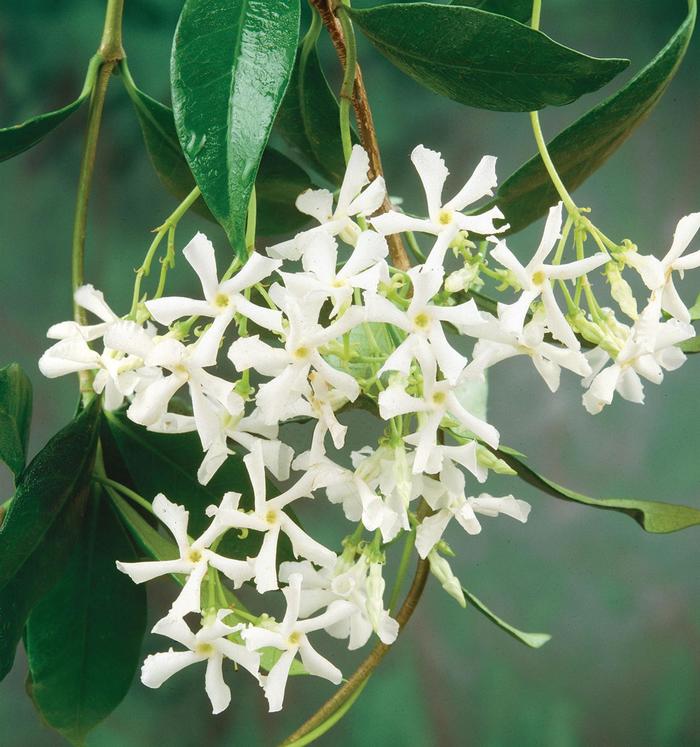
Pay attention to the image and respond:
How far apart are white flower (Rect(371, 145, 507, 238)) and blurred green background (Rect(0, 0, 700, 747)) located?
0.54 m

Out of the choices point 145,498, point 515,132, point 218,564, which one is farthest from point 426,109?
point 218,564

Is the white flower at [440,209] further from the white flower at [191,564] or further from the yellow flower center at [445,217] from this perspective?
the white flower at [191,564]

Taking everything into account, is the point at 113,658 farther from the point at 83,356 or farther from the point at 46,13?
the point at 46,13

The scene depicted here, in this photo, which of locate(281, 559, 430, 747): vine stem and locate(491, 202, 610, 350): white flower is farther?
locate(281, 559, 430, 747): vine stem

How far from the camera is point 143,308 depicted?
0.46 meters

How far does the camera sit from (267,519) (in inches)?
19.8

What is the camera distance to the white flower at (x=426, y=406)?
1.43 feet

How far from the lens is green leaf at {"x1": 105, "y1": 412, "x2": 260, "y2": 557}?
62 cm

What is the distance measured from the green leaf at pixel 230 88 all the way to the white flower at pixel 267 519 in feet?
0.43

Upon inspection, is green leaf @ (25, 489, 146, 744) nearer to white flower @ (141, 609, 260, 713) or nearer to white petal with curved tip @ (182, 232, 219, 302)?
white flower @ (141, 609, 260, 713)

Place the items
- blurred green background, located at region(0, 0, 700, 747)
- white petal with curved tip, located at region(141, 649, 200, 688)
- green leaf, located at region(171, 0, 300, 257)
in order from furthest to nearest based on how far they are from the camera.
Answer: blurred green background, located at region(0, 0, 700, 747), white petal with curved tip, located at region(141, 649, 200, 688), green leaf, located at region(171, 0, 300, 257)

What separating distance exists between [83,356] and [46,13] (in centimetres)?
65

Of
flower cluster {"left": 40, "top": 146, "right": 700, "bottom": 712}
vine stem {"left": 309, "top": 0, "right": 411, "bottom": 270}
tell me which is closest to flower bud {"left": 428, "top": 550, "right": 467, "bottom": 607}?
flower cluster {"left": 40, "top": 146, "right": 700, "bottom": 712}

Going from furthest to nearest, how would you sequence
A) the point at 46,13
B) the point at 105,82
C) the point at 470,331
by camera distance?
the point at 46,13 < the point at 105,82 < the point at 470,331
